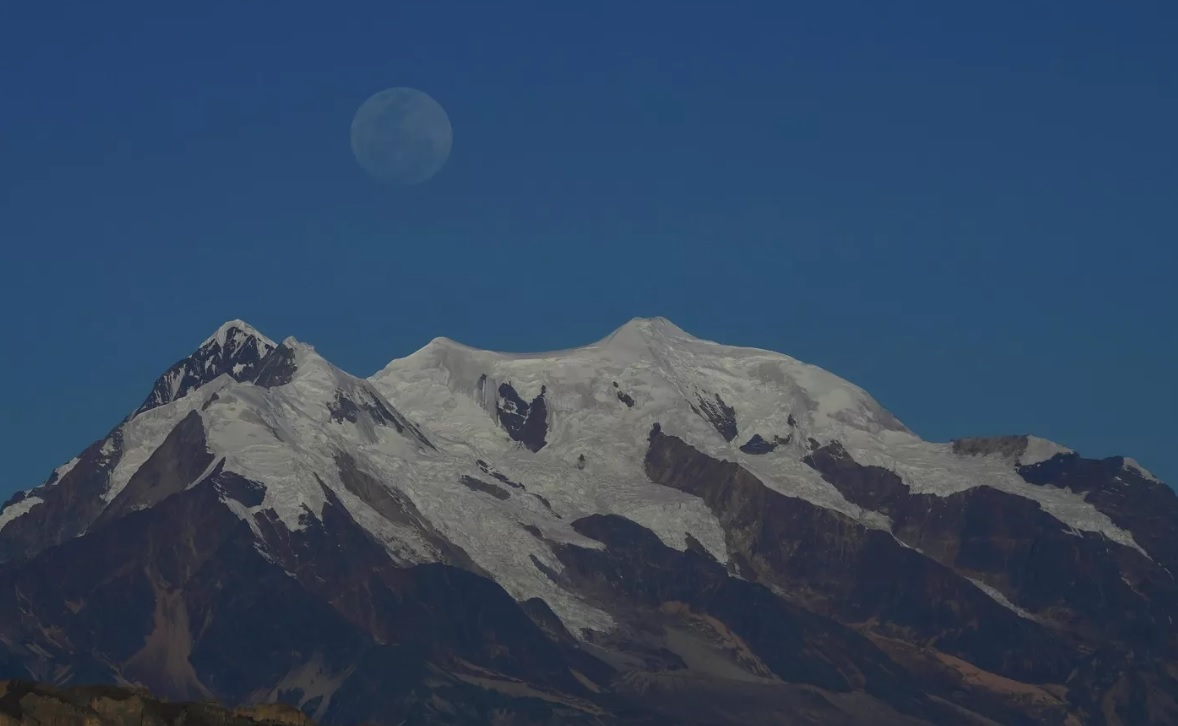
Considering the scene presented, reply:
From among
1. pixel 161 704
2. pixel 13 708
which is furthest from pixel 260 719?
pixel 13 708

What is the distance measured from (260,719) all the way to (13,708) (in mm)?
26854

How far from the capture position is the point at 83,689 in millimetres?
189125

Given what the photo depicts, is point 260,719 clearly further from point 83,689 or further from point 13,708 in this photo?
point 13,708

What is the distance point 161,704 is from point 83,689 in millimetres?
6131

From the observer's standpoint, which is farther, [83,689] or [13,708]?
[83,689]

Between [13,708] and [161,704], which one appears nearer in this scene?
[13,708]

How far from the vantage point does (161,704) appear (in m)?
187

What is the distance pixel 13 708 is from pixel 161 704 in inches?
602

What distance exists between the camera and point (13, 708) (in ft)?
568

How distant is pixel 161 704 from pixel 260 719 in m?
11.6

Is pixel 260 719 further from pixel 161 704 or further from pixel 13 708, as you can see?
pixel 13 708
